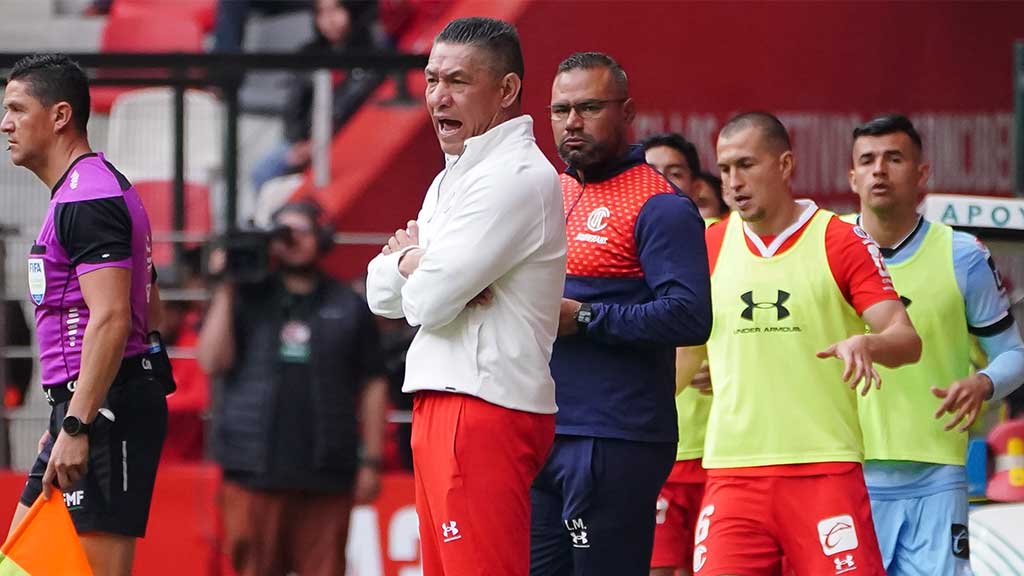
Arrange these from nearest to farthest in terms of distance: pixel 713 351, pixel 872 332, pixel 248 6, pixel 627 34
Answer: pixel 872 332, pixel 713 351, pixel 627 34, pixel 248 6

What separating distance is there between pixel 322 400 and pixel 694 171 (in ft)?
6.89

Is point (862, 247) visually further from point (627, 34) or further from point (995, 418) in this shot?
point (627, 34)

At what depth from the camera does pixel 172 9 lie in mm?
16031

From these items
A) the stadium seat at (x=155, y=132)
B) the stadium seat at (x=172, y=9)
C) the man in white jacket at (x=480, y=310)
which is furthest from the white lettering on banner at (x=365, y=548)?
the stadium seat at (x=172, y=9)

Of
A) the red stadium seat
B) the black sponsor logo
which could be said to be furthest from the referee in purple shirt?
the red stadium seat

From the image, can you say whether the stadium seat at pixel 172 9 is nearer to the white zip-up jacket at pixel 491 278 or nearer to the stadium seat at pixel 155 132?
the stadium seat at pixel 155 132

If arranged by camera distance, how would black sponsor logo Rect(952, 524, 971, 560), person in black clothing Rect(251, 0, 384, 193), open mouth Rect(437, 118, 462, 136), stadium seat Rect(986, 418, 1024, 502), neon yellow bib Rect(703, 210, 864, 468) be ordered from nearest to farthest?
open mouth Rect(437, 118, 462, 136) < neon yellow bib Rect(703, 210, 864, 468) < black sponsor logo Rect(952, 524, 971, 560) < stadium seat Rect(986, 418, 1024, 502) < person in black clothing Rect(251, 0, 384, 193)

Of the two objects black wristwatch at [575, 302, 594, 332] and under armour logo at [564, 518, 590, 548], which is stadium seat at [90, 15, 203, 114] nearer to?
black wristwatch at [575, 302, 594, 332]

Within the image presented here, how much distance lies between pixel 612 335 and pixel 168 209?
7123 millimetres

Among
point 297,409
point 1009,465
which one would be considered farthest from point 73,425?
point 1009,465

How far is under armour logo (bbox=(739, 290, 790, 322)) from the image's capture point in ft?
22.0

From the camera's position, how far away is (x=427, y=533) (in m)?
5.34

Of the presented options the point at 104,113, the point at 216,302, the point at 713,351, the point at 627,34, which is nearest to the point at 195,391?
the point at 216,302

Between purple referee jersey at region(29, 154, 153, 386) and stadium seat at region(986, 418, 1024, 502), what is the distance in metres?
4.03
